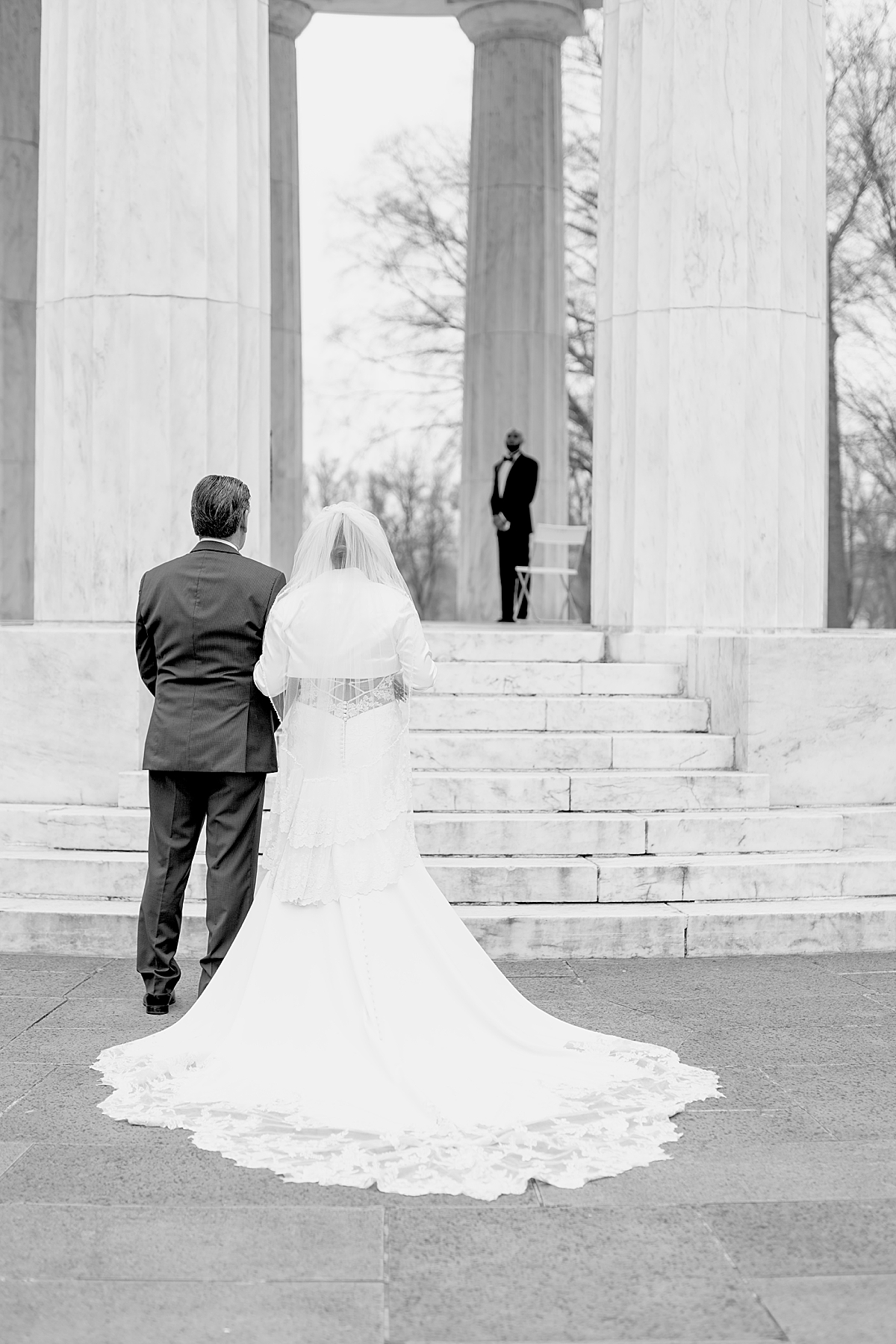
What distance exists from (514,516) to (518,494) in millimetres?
366

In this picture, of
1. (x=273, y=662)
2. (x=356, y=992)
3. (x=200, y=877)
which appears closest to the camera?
(x=356, y=992)

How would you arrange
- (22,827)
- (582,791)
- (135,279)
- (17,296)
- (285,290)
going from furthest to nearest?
(285,290), (17,296), (135,279), (582,791), (22,827)

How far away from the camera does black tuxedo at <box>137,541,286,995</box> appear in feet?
25.9

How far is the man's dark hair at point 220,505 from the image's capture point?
7.93 metres

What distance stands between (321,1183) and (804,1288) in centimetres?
165

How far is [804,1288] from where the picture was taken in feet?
15.3

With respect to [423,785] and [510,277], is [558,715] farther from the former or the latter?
[510,277]

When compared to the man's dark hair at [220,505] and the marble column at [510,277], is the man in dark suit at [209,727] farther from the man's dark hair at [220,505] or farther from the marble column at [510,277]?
the marble column at [510,277]

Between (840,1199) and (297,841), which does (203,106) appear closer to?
(297,841)

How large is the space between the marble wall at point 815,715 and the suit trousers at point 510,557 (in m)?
9.26

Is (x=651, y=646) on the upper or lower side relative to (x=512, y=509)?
lower

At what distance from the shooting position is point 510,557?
21.1 meters

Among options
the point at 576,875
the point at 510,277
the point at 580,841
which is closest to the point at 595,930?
the point at 576,875

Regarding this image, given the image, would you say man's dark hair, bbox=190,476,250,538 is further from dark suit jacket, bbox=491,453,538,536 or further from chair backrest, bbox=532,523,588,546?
chair backrest, bbox=532,523,588,546
